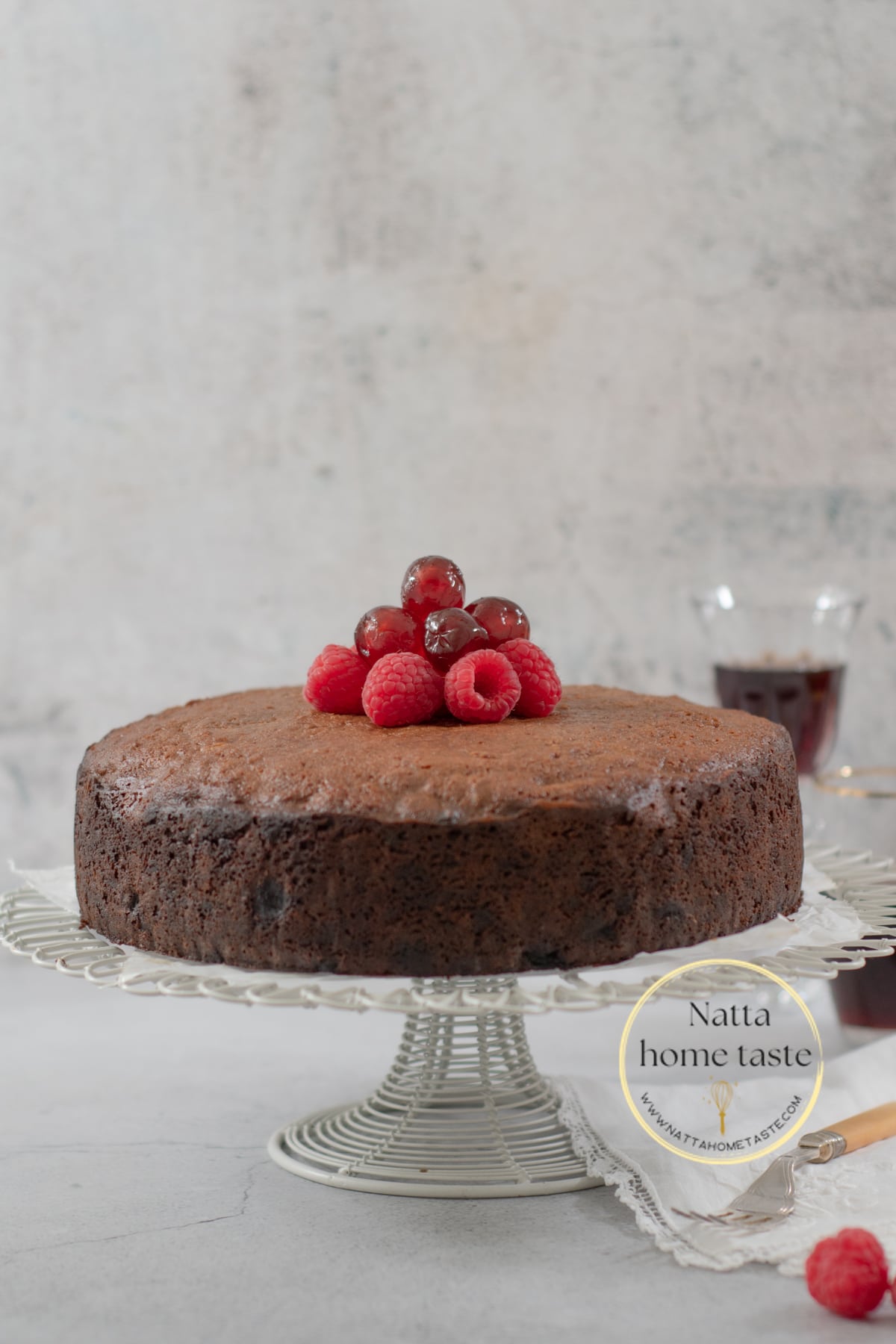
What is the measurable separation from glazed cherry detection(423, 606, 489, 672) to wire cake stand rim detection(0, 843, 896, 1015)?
42cm

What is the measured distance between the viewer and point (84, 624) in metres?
3.57

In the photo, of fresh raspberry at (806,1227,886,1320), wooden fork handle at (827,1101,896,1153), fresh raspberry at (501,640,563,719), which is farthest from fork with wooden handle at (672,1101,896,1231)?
fresh raspberry at (501,640,563,719)

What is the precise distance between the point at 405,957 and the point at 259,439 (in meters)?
1.99

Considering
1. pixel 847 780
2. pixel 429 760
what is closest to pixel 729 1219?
pixel 429 760

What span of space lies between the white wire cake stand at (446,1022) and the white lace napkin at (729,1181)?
0.05 m

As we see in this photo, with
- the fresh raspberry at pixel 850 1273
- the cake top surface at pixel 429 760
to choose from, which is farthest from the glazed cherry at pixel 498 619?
the fresh raspberry at pixel 850 1273

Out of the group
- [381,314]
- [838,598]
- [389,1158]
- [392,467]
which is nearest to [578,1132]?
[389,1158]

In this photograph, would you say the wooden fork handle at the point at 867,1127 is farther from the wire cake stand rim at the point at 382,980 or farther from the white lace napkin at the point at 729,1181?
the wire cake stand rim at the point at 382,980

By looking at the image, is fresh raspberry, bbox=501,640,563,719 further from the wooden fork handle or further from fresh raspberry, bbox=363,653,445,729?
the wooden fork handle

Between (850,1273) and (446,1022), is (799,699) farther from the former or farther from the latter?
(850,1273)

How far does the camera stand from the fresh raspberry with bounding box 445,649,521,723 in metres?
1.98

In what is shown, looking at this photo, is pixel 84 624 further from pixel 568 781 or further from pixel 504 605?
pixel 568 781

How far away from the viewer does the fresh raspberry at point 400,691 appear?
78.2 inches

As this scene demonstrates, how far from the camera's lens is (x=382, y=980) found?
1802 mm
